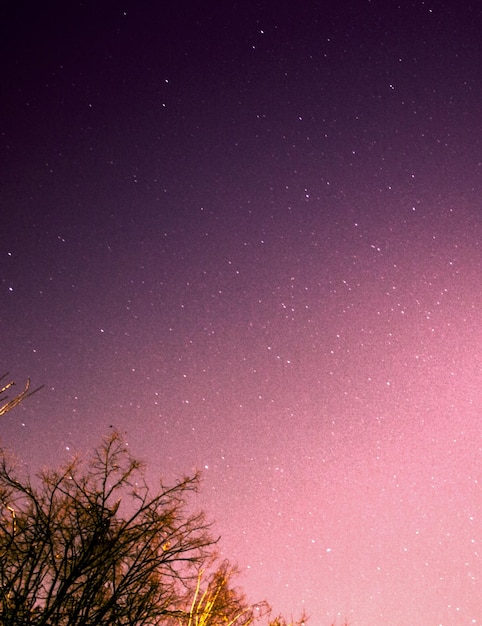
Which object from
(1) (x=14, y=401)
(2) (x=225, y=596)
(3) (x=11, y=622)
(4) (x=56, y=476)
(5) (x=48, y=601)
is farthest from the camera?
(2) (x=225, y=596)

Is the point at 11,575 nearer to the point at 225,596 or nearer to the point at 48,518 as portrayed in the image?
the point at 48,518

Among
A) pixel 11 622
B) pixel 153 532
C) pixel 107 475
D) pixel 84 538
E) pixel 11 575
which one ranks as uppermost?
pixel 107 475

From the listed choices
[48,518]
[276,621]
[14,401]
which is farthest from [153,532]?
[276,621]

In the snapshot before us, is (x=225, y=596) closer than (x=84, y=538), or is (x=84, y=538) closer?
(x=84, y=538)

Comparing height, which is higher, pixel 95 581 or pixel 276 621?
pixel 276 621

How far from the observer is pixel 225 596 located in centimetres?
1160

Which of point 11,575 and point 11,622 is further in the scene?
point 11,575

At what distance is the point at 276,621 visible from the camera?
12.2 meters

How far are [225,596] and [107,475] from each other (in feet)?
21.7

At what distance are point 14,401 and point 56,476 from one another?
4.18 meters

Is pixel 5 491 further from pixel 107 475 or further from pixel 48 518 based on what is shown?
pixel 107 475

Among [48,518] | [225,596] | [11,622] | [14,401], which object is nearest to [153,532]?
[48,518]

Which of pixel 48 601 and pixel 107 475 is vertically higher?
pixel 107 475

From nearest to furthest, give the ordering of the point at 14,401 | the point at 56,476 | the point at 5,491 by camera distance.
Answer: the point at 14,401
the point at 5,491
the point at 56,476
